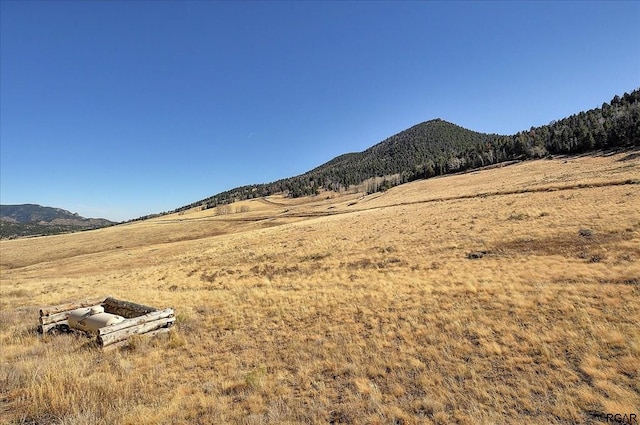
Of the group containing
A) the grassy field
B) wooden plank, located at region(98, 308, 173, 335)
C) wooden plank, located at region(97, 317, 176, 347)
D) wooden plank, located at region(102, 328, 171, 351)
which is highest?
wooden plank, located at region(98, 308, 173, 335)

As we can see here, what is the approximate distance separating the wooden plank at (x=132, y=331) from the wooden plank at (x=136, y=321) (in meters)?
0.09

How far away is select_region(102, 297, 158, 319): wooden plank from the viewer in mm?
12523

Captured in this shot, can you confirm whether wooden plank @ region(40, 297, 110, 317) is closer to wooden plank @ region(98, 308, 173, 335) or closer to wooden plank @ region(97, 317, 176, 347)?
wooden plank @ region(97, 317, 176, 347)

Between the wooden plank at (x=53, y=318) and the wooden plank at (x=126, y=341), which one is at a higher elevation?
the wooden plank at (x=53, y=318)

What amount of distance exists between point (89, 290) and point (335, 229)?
2652 cm

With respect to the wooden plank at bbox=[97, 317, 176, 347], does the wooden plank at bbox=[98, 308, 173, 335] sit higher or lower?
higher

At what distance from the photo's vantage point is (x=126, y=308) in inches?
524

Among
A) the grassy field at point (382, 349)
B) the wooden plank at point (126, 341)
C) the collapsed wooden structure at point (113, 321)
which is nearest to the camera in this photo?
the grassy field at point (382, 349)

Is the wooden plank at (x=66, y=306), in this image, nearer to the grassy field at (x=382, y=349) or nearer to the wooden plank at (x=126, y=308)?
the wooden plank at (x=126, y=308)

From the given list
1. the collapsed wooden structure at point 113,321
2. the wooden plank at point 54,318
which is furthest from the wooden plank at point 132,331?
the wooden plank at point 54,318

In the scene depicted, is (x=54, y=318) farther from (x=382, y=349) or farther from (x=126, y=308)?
(x=382, y=349)

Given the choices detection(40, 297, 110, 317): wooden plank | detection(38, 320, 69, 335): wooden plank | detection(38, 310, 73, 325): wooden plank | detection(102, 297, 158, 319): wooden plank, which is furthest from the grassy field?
detection(102, 297, 158, 319): wooden plank

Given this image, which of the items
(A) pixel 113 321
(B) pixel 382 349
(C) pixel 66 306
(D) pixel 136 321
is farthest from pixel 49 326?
(B) pixel 382 349

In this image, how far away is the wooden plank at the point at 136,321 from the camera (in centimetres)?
977
